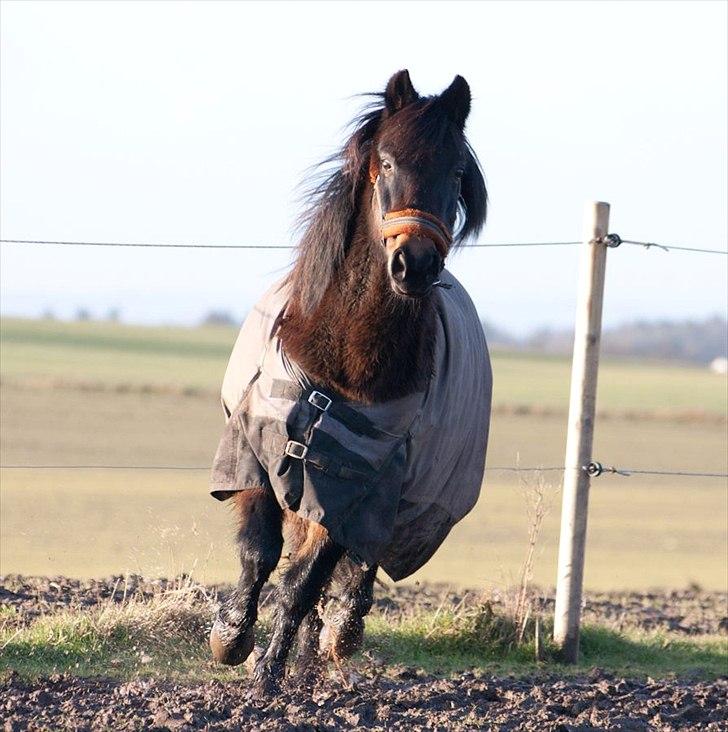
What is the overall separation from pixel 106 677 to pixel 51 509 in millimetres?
7550

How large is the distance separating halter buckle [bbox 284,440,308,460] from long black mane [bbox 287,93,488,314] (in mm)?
492

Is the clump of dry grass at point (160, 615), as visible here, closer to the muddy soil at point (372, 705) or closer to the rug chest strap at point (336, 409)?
the muddy soil at point (372, 705)

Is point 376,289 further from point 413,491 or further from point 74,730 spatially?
point 74,730

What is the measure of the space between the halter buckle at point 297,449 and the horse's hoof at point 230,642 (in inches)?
35.8

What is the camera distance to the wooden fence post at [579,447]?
6488mm

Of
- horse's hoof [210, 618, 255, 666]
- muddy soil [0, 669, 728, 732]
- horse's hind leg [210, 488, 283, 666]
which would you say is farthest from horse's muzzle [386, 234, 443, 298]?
horse's hoof [210, 618, 255, 666]

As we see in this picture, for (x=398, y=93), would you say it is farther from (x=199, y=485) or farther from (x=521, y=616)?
(x=199, y=485)

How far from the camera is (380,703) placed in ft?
16.6

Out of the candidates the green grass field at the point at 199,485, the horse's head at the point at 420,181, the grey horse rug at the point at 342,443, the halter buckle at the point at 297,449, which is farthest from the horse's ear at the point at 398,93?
the green grass field at the point at 199,485

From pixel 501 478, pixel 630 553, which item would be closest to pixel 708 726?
pixel 630 553

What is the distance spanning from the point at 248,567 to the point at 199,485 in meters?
11.5

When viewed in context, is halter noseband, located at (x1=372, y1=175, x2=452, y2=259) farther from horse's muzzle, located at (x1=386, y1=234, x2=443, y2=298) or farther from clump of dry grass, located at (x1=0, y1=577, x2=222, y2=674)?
clump of dry grass, located at (x1=0, y1=577, x2=222, y2=674)

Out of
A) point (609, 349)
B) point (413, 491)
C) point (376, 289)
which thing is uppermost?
point (609, 349)

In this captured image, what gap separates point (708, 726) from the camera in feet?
16.6
